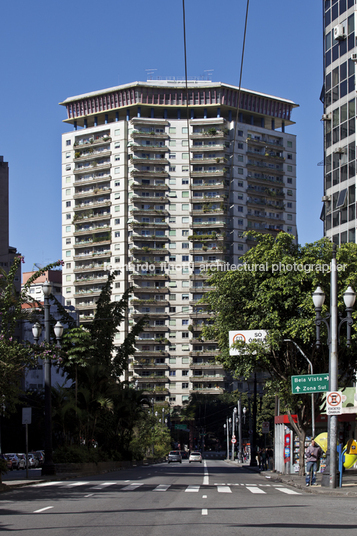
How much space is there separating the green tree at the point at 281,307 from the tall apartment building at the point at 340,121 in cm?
1489

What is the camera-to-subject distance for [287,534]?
33.6 ft

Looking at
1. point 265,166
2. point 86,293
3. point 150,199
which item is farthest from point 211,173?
point 86,293

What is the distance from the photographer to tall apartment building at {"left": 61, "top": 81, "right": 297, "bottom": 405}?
12325cm

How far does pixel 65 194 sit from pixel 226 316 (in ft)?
330

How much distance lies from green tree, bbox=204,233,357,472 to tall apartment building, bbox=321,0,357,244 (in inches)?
586

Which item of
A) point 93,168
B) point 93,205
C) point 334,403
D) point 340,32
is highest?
point 93,168

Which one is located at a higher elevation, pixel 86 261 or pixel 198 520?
pixel 86 261

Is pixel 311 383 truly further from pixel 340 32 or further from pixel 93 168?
pixel 93 168

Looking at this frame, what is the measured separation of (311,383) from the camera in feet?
81.5

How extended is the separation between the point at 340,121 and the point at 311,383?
30.4m

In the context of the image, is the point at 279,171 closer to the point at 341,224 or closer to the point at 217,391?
the point at 217,391

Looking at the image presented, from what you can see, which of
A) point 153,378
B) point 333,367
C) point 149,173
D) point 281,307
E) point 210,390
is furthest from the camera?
point 149,173

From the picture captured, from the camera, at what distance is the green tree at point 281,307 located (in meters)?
32.2

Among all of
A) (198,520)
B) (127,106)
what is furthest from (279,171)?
(198,520)
